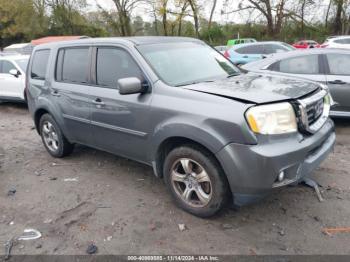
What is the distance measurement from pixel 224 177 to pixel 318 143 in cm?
96

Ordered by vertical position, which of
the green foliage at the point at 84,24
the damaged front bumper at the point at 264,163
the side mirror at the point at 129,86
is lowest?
the damaged front bumper at the point at 264,163

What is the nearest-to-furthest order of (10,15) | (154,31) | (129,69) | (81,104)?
(129,69) < (81,104) < (10,15) < (154,31)

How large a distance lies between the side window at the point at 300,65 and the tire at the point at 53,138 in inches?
162

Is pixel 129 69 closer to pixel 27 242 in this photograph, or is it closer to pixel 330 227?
pixel 27 242

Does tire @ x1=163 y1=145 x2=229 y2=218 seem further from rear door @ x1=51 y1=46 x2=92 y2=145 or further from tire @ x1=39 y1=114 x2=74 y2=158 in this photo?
tire @ x1=39 y1=114 x2=74 y2=158

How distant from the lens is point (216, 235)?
3205 mm

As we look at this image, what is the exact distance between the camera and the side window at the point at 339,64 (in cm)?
601

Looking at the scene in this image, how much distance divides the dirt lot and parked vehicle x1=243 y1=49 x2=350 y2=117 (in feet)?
4.20

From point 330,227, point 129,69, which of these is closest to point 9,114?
point 129,69

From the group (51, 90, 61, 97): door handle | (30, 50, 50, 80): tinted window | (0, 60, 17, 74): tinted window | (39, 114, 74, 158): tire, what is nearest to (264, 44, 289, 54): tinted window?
(0, 60, 17, 74): tinted window

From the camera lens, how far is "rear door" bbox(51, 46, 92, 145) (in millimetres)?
4402

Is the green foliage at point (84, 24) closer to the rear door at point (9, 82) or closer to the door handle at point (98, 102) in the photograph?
the rear door at point (9, 82)

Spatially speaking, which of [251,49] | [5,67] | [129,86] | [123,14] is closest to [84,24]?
[123,14]

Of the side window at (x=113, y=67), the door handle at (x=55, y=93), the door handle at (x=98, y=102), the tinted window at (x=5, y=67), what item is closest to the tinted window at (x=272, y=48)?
the tinted window at (x=5, y=67)
